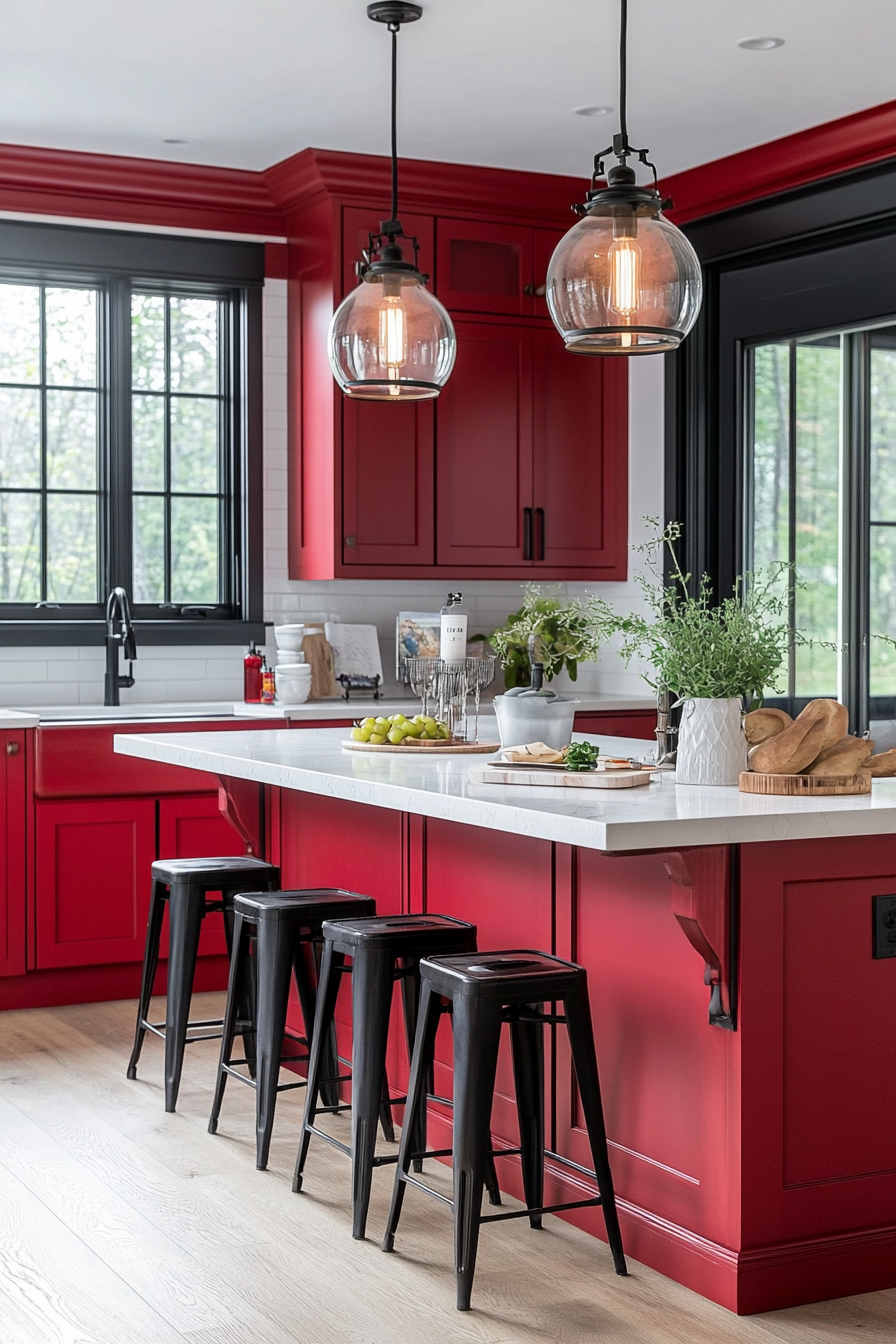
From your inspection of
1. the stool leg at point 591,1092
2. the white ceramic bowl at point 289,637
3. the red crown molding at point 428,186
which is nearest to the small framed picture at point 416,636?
the white ceramic bowl at point 289,637

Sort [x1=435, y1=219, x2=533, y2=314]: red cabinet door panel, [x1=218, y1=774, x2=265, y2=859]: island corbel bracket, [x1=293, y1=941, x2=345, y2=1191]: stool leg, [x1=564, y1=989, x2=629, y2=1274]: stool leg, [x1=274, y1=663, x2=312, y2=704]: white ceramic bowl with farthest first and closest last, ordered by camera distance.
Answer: [x1=435, y1=219, x2=533, y2=314]: red cabinet door panel < [x1=274, y1=663, x2=312, y2=704]: white ceramic bowl < [x1=218, y1=774, x2=265, y2=859]: island corbel bracket < [x1=293, y1=941, x2=345, y2=1191]: stool leg < [x1=564, y1=989, x2=629, y2=1274]: stool leg

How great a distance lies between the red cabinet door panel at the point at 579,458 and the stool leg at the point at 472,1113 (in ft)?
11.7

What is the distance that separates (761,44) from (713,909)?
2.85 metres

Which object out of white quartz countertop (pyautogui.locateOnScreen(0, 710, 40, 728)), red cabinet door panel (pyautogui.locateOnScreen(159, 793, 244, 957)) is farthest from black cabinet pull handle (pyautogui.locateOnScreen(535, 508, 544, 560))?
white quartz countertop (pyautogui.locateOnScreen(0, 710, 40, 728))

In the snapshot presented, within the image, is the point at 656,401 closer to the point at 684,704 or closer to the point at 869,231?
the point at 869,231

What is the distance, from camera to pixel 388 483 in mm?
5973

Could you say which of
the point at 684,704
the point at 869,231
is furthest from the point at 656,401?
the point at 684,704

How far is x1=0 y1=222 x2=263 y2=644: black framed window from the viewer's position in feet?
19.3

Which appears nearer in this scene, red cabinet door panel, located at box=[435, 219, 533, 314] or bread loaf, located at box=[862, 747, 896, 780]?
bread loaf, located at box=[862, 747, 896, 780]

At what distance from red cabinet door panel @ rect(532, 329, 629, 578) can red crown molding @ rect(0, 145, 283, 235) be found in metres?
1.20

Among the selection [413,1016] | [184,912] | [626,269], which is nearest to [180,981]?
[184,912]

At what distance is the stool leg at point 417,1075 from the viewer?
10.0 feet

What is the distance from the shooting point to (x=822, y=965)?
115 inches

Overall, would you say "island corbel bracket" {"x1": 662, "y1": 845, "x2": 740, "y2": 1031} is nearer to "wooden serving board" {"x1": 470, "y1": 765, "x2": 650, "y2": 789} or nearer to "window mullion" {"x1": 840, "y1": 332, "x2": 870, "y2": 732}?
"wooden serving board" {"x1": 470, "y1": 765, "x2": 650, "y2": 789}
